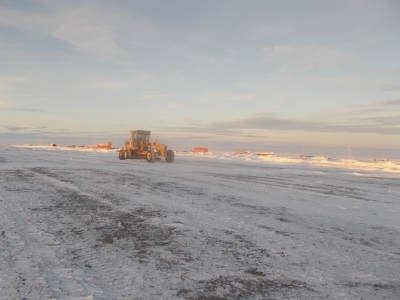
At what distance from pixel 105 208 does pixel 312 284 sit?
15.6 ft

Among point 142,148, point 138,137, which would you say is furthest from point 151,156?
point 138,137

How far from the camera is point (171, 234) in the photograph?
196 inches

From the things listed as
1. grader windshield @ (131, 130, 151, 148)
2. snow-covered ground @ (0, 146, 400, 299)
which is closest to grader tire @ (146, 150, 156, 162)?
grader windshield @ (131, 130, 151, 148)

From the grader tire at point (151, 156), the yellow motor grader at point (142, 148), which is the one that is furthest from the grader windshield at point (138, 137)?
the grader tire at point (151, 156)

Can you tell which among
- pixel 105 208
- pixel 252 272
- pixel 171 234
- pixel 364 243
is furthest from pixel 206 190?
pixel 252 272

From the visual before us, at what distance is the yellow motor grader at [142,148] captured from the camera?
25.0 metres

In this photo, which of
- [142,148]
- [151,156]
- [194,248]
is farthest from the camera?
[142,148]

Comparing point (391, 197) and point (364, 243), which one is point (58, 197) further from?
point (391, 197)

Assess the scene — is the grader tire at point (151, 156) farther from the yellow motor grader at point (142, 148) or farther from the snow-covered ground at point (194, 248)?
the snow-covered ground at point (194, 248)

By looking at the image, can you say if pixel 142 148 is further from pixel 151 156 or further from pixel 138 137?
pixel 151 156

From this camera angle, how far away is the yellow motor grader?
82.2 ft

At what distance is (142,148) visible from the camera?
85.2ft

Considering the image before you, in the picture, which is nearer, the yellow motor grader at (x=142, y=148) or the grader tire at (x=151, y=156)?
the grader tire at (x=151, y=156)

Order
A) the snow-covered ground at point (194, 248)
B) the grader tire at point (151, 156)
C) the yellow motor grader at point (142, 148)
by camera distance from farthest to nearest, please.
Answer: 1. the yellow motor grader at point (142, 148)
2. the grader tire at point (151, 156)
3. the snow-covered ground at point (194, 248)
